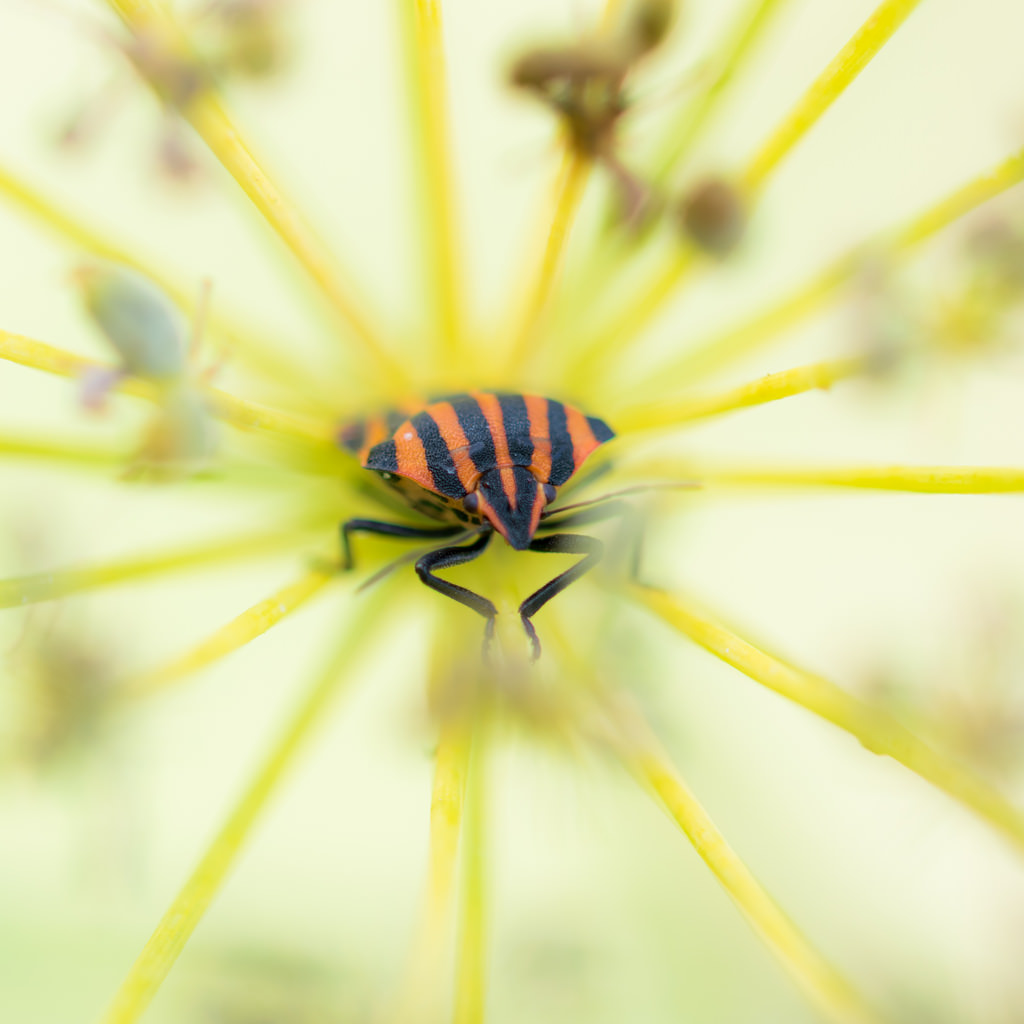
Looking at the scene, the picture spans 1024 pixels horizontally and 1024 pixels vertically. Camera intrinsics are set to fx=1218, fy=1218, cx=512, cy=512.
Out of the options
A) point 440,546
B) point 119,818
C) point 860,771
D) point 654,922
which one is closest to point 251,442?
point 440,546

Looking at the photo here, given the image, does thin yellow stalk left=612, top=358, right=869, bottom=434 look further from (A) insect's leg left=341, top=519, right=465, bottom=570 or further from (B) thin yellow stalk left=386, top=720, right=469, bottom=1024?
(B) thin yellow stalk left=386, top=720, right=469, bottom=1024

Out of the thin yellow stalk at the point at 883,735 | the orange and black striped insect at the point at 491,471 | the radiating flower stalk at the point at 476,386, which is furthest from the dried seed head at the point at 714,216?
the thin yellow stalk at the point at 883,735

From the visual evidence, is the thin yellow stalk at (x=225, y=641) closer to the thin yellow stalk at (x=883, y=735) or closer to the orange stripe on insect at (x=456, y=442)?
the orange stripe on insect at (x=456, y=442)

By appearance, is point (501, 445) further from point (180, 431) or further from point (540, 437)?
point (180, 431)

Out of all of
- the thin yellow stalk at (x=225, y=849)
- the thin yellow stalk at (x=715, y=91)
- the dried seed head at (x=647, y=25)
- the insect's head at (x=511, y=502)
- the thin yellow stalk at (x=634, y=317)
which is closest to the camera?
the thin yellow stalk at (x=225, y=849)

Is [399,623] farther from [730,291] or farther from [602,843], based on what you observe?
[730,291]

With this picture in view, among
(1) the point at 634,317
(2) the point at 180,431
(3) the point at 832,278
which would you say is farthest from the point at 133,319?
(3) the point at 832,278
